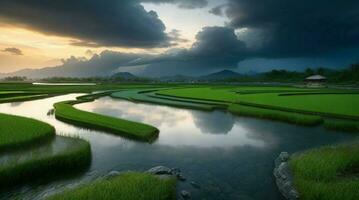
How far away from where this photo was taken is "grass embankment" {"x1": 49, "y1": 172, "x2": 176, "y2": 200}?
29.9ft

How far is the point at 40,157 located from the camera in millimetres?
12680

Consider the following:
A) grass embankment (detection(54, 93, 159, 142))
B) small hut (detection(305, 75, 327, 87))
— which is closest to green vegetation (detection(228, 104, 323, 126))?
grass embankment (detection(54, 93, 159, 142))

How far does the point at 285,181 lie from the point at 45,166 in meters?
9.92

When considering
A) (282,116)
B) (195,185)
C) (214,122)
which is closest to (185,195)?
(195,185)

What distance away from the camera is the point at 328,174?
11203mm

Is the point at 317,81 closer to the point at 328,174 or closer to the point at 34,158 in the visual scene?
the point at 328,174

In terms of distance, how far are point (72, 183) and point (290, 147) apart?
40.2 feet

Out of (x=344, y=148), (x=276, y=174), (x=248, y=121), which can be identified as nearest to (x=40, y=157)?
(x=276, y=174)

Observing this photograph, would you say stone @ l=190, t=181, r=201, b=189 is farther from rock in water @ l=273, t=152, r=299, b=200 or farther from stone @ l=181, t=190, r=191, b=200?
rock in water @ l=273, t=152, r=299, b=200

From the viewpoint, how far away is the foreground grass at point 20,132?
14.8 m

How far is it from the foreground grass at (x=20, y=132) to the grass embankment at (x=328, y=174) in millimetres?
13344

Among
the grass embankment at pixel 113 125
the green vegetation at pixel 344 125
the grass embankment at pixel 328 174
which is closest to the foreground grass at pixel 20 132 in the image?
the grass embankment at pixel 113 125

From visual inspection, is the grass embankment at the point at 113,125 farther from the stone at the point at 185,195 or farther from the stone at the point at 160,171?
the stone at the point at 185,195

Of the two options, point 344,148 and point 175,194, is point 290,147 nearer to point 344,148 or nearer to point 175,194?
point 344,148
